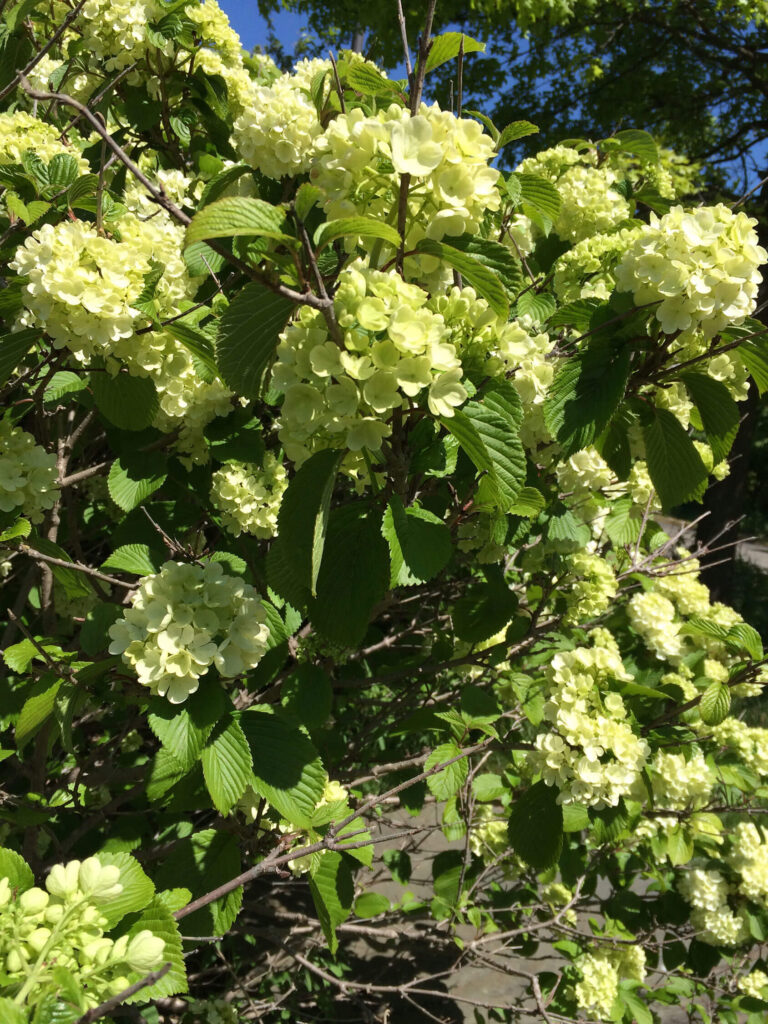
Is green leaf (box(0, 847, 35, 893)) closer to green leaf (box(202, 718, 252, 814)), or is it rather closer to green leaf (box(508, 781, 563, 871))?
green leaf (box(202, 718, 252, 814))

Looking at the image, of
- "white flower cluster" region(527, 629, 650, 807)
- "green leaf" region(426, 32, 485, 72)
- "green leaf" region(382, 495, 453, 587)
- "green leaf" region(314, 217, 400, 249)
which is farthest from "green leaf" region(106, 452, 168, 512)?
"white flower cluster" region(527, 629, 650, 807)

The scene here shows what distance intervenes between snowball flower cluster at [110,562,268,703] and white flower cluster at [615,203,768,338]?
1074 millimetres

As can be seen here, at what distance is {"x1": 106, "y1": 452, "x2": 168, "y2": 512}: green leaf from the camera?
184 cm

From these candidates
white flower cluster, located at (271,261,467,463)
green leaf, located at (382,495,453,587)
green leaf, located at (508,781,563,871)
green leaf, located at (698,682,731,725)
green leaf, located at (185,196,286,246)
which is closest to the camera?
green leaf, located at (185,196,286,246)

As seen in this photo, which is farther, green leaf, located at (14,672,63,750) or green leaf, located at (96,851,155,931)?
green leaf, located at (14,672,63,750)

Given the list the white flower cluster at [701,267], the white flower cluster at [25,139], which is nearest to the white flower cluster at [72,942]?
the white flower cluster at [701,267]

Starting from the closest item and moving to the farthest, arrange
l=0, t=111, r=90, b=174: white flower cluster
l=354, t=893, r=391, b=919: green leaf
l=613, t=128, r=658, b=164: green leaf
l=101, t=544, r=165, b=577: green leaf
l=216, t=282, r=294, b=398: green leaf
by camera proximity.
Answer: l=216, t=282, r=294, b=398: green leaf < l=101, t=544, r=165, b=577: green leaf < l=0, t=111, r=90, b=174: white flower cluster < l=613, t=128, r=658, b=164: green leaf < l=354, t=893, r=391, b=919: green leaf

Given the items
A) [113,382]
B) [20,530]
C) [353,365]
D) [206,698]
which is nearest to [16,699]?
[20,530]

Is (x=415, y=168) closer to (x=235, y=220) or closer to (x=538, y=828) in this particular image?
(x=235, y=220)

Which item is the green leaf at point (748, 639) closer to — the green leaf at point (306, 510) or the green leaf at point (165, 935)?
the green leaf at point (306, 510)

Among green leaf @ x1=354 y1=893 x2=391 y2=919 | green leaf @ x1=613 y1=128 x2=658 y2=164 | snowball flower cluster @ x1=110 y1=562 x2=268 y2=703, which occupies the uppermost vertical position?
green leaf @ x1=613 y1=128 x2=658 y2=164

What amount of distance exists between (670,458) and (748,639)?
1.09 m

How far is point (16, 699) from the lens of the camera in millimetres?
1936

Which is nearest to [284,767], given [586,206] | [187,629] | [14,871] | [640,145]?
[187,629]
